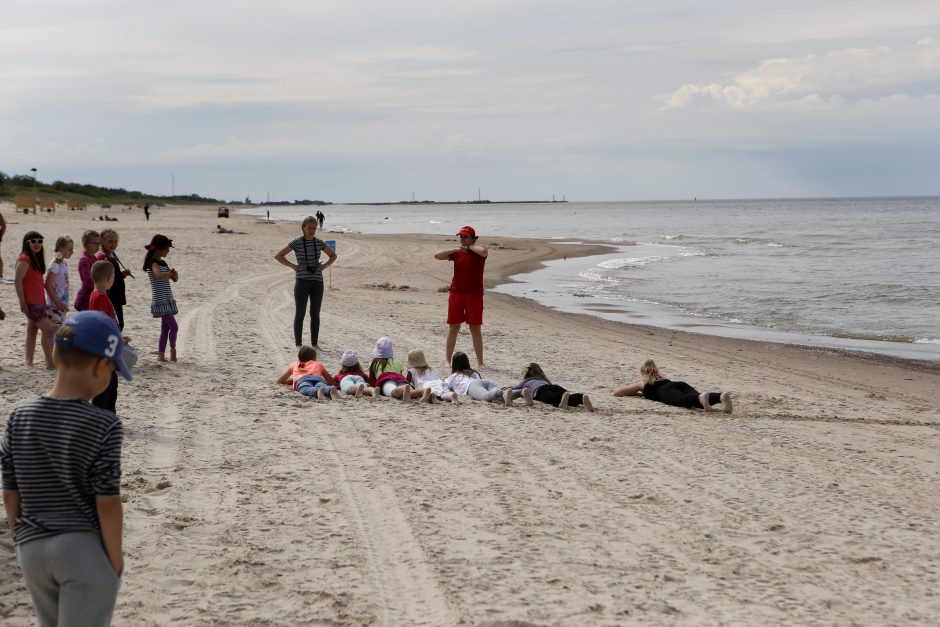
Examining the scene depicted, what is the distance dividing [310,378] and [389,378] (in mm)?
788

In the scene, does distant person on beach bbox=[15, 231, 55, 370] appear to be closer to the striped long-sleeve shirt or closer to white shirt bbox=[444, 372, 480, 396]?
white shirt bbox=[444, 372, 480, 396]

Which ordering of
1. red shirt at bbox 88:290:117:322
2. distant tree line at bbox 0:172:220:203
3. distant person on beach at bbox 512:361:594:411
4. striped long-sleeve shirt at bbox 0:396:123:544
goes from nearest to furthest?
striped long-sleeve shirt at bbox 0:396:123:544, red shirt at bbox 88:290:117:322, distant person on beach at bbox 512:361:594:411, distant tree line at bbox 0:172:220:203

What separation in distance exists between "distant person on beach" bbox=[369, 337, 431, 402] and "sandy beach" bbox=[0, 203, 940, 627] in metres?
0.18

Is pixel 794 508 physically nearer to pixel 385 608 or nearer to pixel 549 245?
pixel 385 608

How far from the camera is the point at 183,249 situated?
28.6 meters

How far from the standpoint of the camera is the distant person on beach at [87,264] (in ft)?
27.8

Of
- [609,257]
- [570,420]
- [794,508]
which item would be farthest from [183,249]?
[794,508]

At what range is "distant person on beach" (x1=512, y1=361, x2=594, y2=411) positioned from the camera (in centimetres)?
831

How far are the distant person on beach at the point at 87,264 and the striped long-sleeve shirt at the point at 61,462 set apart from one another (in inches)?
242

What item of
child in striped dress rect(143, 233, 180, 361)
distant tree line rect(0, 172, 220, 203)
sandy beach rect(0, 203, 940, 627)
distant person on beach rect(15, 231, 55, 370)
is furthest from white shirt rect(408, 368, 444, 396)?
distant tree line rect(0, 172, 220, 203)

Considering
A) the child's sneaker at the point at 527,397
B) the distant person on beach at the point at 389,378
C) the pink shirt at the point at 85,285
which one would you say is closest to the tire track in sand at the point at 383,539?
the distant person on beach at the point at 389,378

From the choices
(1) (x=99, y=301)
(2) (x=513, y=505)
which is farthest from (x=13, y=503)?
(1) (x=99, y=301)

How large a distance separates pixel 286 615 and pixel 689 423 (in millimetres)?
4834

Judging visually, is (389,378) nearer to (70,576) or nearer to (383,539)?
(383,539)
